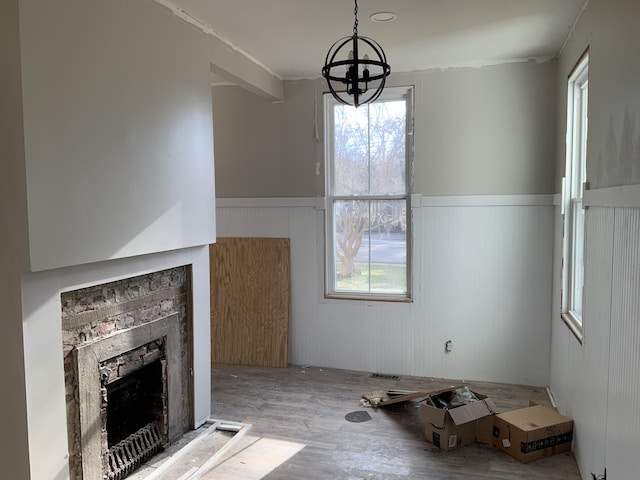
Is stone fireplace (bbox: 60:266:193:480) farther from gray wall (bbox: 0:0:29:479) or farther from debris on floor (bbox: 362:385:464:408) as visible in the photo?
debris on floor (bbox: 362:385:464:408)

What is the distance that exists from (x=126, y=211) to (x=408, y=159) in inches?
108

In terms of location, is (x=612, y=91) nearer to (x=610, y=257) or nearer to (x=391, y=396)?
(x=610, y=257)

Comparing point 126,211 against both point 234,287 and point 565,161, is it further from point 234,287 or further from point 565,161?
point 565,161

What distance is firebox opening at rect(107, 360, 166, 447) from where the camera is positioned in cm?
293

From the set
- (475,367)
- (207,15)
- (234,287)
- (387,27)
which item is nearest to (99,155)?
(207,15)

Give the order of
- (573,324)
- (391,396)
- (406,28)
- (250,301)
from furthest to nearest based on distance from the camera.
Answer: (250,301)
(391,396)
(406,28)
(573,324)

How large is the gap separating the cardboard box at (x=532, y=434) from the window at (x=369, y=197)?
64.6 inches

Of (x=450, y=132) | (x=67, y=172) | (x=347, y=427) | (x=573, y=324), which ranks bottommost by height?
(x=347, y=427)

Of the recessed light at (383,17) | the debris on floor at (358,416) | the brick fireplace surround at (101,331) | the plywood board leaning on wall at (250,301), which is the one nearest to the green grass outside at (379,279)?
the plywood board leaning on wall at (250,301)

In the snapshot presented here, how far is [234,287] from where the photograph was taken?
4980 millimetres

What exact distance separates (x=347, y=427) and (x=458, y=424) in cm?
82

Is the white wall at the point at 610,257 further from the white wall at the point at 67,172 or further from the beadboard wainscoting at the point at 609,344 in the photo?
the white wall at the point at 67,172

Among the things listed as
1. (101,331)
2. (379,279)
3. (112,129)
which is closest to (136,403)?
(101,331)

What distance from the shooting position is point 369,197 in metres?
4.66
